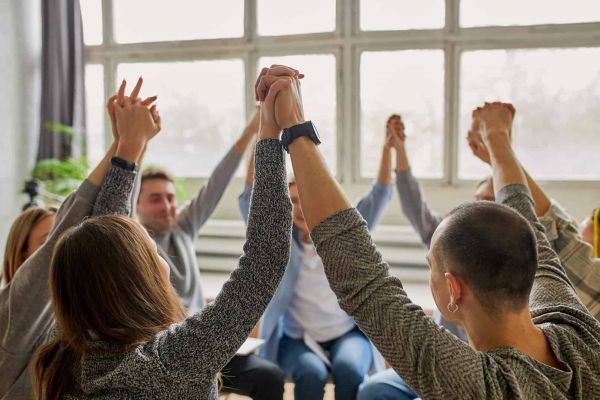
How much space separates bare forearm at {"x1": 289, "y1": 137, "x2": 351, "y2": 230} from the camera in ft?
3.01

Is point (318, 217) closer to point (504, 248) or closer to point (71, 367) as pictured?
point (504, 248)

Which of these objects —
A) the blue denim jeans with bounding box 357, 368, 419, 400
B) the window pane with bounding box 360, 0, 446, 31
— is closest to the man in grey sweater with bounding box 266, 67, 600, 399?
the blue denim jeans with bounding box 357, 368, 419, 400

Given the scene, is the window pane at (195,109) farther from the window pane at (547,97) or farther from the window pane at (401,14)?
the window pane at (547,97)

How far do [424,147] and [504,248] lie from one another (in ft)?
10.1

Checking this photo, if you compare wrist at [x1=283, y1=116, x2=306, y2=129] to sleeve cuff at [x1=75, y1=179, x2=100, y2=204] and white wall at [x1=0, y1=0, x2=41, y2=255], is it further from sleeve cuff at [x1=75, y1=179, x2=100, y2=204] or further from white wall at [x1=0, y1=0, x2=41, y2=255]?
white wall at [x1=0, y1=0, x2=41, y2=255]

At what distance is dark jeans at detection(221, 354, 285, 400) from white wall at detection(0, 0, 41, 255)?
92.5 inches

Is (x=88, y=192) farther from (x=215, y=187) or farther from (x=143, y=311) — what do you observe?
(x=215, y=187)

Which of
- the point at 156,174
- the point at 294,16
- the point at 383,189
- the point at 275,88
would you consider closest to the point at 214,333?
the point at 275,88

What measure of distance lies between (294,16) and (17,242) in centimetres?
285

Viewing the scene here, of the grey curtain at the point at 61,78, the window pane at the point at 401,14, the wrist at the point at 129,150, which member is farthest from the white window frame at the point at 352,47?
the wrist at the point at 129,150

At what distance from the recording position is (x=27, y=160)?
4.08 meters

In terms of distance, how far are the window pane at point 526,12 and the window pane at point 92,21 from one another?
107 inches

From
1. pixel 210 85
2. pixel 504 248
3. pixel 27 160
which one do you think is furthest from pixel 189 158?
pixel 504 248

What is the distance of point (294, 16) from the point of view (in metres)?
4.07
